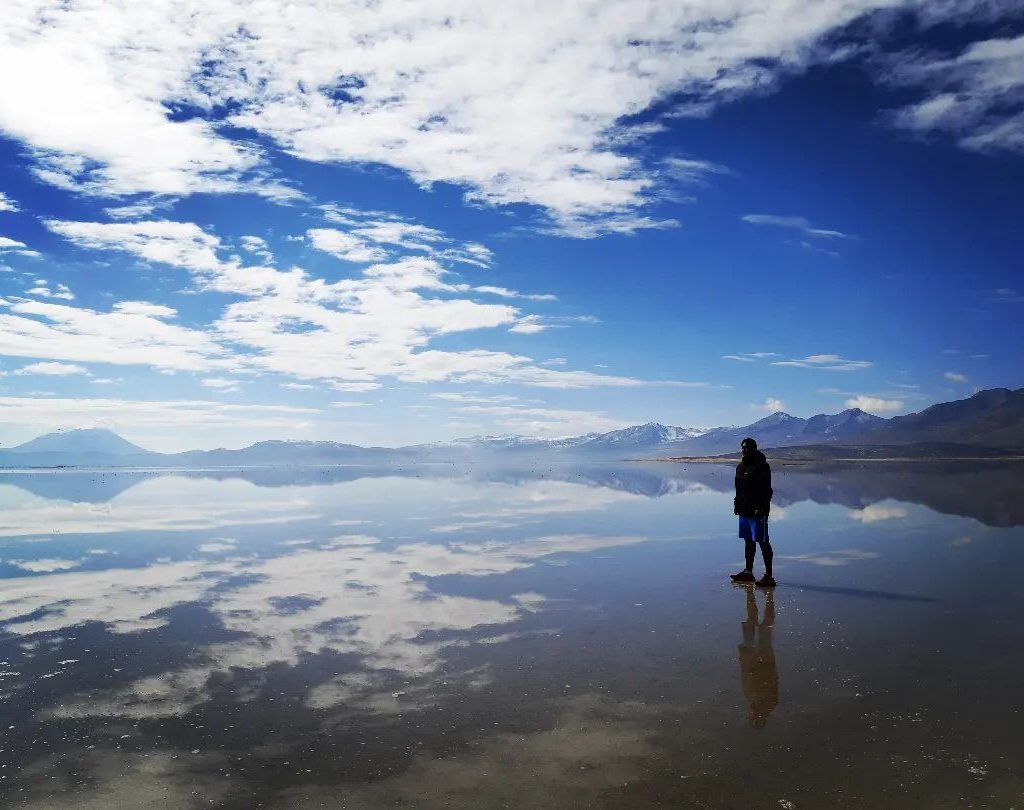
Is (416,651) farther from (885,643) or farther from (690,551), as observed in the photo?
(690,551)

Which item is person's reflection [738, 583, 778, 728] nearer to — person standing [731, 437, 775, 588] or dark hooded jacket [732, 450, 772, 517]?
person standing [731, 437, 775, 588]

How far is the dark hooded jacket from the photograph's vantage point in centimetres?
1407

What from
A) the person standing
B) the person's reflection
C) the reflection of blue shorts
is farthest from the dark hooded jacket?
the person's reflection

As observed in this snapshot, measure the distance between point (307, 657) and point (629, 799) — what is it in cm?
541

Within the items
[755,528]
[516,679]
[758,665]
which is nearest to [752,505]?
[755,528]

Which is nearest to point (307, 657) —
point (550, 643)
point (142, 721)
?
point (142, 721)

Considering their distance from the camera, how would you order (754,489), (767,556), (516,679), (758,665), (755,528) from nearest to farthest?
(516,679), (758,665), (767,556), (754,489), (755,528)

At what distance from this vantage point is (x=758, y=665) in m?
8.63

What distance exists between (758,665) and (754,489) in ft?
19.7

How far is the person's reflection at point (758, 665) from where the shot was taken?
7238 millimetres

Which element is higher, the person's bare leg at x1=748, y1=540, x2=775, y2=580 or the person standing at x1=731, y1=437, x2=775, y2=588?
the person standing at x1=731, y1=437, x2=775, y2=588

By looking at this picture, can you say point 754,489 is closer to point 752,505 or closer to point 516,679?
point 752,505

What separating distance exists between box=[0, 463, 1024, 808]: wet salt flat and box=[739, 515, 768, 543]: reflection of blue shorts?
39.5 inches

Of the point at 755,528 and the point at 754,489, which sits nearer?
the point at 754,489
